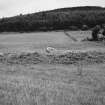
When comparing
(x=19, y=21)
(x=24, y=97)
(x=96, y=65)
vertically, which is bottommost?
(x=96, y=65)

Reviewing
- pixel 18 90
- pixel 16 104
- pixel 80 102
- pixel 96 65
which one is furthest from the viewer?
pixel 96 65

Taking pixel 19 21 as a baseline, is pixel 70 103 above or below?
below

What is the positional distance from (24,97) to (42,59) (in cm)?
1061

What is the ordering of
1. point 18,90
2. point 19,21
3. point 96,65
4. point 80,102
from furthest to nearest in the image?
1. point 19,21
2. point 96,65
3. point 18,90
4. point 80,102

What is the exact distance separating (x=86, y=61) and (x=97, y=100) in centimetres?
1015

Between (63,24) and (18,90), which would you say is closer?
(18,90)

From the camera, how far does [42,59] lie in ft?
55.7

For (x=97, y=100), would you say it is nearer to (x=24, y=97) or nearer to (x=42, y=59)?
(x=24, y=97)

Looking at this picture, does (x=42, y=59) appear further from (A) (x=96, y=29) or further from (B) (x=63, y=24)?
(B) (x=63, y=24)

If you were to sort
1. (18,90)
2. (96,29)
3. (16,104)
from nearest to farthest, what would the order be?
(16,104)
(18,90)
(96,29)

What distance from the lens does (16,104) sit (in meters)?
5.70

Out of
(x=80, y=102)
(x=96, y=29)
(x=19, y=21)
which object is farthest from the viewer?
(x=19, y=21)

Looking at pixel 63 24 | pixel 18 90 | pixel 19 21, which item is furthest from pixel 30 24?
pixel 18 90

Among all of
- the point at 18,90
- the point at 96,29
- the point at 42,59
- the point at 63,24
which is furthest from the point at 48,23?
the point at 18,90
